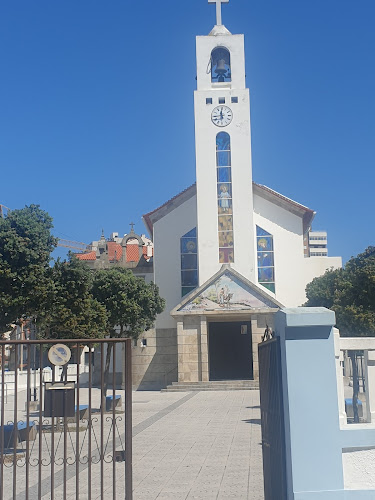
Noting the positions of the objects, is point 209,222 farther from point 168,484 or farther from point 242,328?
point 168,484

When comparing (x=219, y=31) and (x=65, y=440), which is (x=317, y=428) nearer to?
(x=65, y=440)

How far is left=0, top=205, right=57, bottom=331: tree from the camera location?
1266 centimetres

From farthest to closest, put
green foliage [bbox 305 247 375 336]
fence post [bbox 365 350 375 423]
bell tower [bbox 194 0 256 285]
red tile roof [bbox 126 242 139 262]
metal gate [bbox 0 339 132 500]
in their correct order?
1. red tile roof [bbox 126 242 139 262]
2. bell tower [bbox 194 0 256 285]
3. green foliage [bbox 305 247 375 336]
4. fence post [bbox 365 350 375 423]
5. metal gate [bbox 0 339 132 500]

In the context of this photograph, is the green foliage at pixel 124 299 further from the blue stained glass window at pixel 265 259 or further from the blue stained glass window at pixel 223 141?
the blue stained glass window at pixel 223 141

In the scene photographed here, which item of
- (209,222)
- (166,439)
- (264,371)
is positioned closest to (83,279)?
(166,439)

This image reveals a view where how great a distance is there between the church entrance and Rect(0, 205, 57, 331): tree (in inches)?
971

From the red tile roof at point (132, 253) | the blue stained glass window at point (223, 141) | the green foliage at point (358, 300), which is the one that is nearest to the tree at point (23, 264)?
the green foliage at point (358, 300)

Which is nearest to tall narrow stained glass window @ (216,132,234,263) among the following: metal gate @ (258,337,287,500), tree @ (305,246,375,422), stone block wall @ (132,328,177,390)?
stone block wall @ (132,328,177,390)

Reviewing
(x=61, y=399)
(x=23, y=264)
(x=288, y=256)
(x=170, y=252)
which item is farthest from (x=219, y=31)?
(x=61, y=399)

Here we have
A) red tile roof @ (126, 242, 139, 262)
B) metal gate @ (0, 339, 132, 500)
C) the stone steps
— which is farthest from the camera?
red tile roof @ (126, 242, 139, 262)

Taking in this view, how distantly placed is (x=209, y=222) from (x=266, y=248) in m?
3.96

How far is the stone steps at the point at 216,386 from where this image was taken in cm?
2970

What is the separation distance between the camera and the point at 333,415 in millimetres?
5293

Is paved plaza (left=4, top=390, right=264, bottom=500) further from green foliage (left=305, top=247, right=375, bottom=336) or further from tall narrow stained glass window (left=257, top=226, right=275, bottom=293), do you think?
tall narrow stained glass window (left=257, top=226, right=275, bottom=293)
